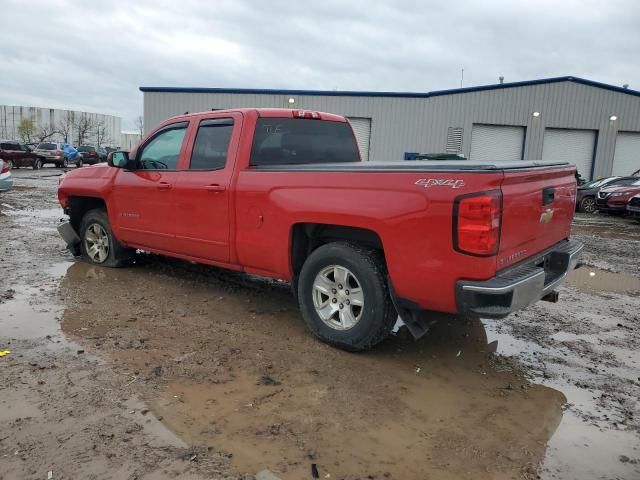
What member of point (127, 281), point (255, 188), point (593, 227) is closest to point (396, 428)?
point (255, 188)

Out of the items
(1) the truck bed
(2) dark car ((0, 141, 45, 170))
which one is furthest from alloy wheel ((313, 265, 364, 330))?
(2) dark car ((0, 141, 45, 170))

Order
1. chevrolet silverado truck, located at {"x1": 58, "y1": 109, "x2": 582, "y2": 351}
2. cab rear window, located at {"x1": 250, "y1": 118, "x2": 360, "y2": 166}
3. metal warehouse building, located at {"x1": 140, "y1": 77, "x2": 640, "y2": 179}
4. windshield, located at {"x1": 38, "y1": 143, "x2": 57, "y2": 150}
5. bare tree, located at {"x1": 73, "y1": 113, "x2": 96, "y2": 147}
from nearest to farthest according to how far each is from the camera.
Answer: chevrolet silverado truck, located at {"x1": 58, "y1": 109, "x2": 582, "y2": 351} → cab rear window, located at {"x1": 250, "y1": 118, "x2": 360, "y2": 166} → metal warehouse building, located at {"x1": 140, "y1": 77, "x2": 640, "y2": 179} → windshield, located at {"x1": 38, "y1": 143, "x2": 57, "y2": 150} → bare tree, located at {"x1": 73, "y1": 113, "x2": 96, "y2": 147}

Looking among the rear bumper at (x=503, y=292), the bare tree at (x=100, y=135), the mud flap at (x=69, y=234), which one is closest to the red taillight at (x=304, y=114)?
the rear bumper at (x=503, y=292)

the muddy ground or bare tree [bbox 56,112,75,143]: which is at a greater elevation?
bare tree [bbox 56,112,75,143]

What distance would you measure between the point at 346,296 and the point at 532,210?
1527mm

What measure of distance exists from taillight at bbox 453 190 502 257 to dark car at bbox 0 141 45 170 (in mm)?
31912

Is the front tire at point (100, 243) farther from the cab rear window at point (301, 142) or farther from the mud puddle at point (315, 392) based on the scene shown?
the cab rear window at point (301, 142)

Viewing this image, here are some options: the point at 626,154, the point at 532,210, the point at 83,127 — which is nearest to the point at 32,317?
the point at 532,210

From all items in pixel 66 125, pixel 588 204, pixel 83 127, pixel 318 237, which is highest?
pixel 66 125

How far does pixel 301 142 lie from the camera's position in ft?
17.2

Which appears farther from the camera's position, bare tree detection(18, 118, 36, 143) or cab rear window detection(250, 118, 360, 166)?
bare tree detection(18, 118, 36, 143)

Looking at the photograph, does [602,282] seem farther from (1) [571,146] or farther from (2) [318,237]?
(1) [571,146]

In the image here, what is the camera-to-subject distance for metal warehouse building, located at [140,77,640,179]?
26.5m

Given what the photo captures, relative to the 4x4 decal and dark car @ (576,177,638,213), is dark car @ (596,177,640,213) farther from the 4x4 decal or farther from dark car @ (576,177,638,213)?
the 4x4 decal
